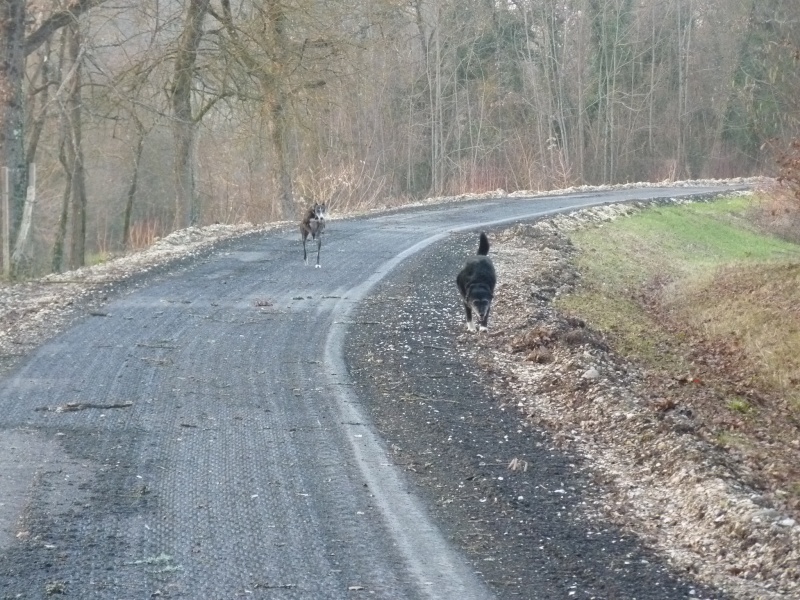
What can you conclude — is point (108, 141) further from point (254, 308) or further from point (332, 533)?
point (332, 533)

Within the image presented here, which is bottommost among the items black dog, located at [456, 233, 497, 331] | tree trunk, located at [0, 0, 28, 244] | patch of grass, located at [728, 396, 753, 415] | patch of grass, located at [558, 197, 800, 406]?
patch of grass, located at [728, 396, 753, 415]

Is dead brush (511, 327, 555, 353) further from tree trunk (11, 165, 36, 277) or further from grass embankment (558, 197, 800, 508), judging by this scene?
tree trunk (11, 165, 36, 277)

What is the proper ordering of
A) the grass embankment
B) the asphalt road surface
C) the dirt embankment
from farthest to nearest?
the grass embankment → the dirt embankment → the asphalt road surface

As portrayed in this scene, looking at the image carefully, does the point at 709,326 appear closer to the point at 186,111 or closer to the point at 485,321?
the point at 485,321

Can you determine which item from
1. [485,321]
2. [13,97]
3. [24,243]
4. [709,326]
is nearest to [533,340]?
[485,321]

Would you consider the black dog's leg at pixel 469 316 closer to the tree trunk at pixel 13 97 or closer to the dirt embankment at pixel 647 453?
the dirt embankment at pixel 647 453

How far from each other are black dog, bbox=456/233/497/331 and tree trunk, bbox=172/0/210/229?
13818 millimetres

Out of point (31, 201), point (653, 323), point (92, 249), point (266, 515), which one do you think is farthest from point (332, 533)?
point (92, 249)

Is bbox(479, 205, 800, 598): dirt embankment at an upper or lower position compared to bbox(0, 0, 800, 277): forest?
lower

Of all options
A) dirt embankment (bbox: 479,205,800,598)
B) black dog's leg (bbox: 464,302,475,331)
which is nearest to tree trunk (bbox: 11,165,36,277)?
dirt embankment (bbox: 479,205,800,598)

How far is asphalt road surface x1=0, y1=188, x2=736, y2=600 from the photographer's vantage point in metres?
5.95

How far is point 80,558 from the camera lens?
6113mm

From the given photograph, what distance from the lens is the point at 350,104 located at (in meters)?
40.7

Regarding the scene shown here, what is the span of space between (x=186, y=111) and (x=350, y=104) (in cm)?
1351
